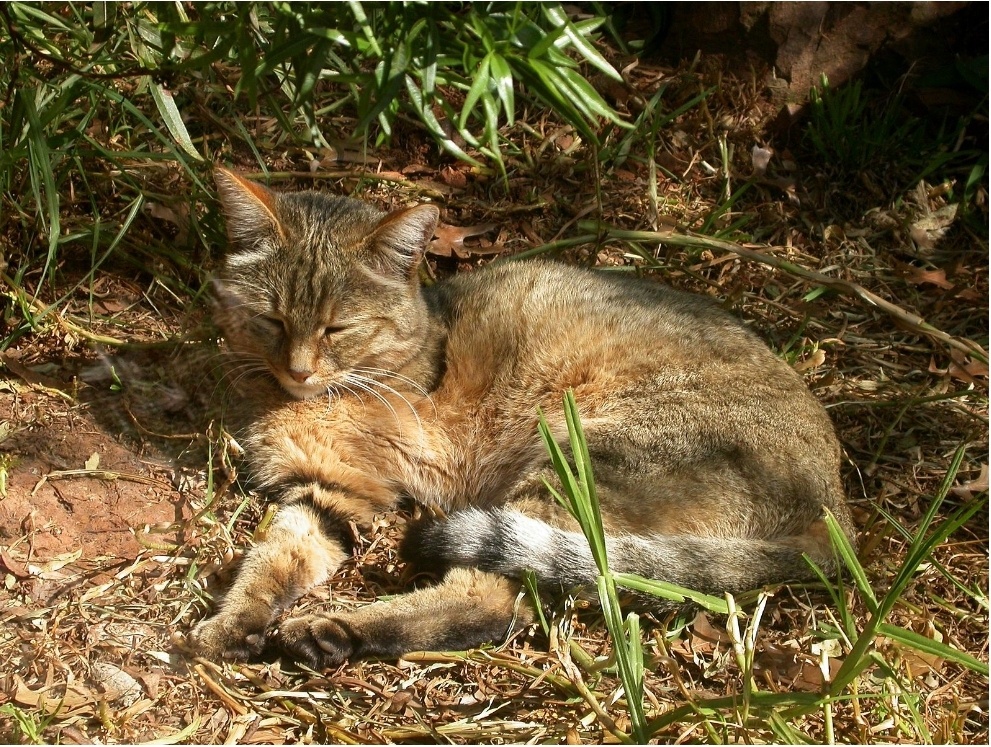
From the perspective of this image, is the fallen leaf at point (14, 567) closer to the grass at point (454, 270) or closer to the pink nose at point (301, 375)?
the grass at point (454, 270)

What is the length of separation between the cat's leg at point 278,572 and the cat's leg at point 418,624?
0.14 metres

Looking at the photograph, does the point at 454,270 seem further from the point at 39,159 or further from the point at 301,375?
the point at 39,159

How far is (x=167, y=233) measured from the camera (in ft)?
14.1

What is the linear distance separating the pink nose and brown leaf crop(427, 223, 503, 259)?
4.15 feet

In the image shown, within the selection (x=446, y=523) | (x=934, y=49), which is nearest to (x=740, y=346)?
(x=446, y=523)

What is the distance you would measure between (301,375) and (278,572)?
694 millimetres

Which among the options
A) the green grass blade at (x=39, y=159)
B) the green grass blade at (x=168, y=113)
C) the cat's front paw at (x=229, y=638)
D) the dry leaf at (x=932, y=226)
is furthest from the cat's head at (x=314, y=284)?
the dry leaf at (x=932, y=226)

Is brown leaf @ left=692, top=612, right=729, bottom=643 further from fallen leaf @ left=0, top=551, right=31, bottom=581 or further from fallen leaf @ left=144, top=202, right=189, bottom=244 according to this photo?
fallen leaf @ left=144, top=202, right=189, bottom=244

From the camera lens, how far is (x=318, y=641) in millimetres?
2852

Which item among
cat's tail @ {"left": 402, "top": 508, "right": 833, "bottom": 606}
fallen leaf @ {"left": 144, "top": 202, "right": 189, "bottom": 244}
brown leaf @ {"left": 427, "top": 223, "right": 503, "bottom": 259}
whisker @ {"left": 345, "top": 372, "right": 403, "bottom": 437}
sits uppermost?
fallen leaf @ {"left": 144, "top": 202, "right": 189, "bottom": 244}

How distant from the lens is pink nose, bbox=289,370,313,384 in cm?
Result: 334

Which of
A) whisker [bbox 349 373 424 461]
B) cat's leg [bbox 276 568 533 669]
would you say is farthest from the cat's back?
cat's leg [bbox 276 568 533 669]

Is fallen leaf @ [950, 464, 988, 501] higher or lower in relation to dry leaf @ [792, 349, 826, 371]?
lower

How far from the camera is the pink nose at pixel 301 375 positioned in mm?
3342
